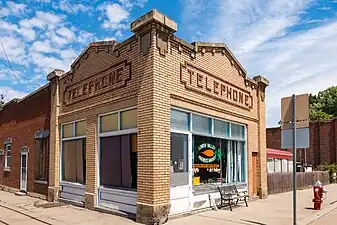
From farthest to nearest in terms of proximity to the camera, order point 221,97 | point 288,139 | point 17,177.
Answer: point 17,177, point 221,97, point 288,139

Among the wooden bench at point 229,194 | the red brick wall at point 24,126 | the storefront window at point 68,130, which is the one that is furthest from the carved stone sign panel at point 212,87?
the red brick wall at point 24,126

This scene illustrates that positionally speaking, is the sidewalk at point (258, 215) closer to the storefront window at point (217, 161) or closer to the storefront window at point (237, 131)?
the storefront window at point (217, 161)

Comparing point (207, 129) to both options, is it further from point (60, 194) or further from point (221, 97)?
point (60, 194)

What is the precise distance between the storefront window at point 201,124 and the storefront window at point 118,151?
6.77ft

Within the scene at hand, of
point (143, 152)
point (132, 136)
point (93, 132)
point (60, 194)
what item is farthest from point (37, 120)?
point (143, 152)

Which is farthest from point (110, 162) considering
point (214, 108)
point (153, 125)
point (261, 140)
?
point (261, 140)

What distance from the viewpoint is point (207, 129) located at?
41.3ft

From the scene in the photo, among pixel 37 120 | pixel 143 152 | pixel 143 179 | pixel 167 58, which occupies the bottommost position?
pixel 143 179

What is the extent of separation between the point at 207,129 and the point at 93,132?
13.0 ft

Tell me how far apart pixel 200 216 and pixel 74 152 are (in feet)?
19.4

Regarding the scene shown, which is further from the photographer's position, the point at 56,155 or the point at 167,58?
the point at 56,155

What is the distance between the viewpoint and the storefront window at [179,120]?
35.8ft

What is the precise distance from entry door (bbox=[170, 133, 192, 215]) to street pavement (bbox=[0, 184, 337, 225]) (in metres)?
0.43

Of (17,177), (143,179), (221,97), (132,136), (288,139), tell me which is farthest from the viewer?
(17,177)
